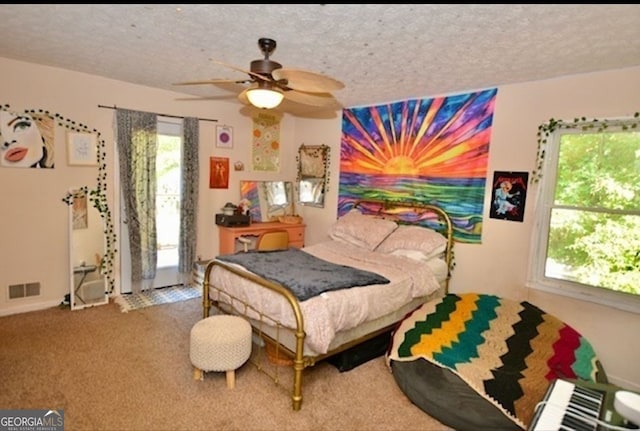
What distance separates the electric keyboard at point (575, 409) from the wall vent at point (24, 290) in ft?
14.0

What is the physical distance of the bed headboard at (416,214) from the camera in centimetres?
367

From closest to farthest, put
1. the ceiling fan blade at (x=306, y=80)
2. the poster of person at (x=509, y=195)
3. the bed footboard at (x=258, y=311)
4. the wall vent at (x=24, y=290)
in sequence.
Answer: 1. the ceiling fan blade at (x=306, y=80)
2. the bed footboard at (x=258, y=311)
3. the poster of person at (x=509, y=195)
4. the wall vent at (x=24, y=290)

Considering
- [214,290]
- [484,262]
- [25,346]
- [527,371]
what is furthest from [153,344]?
[484,262]

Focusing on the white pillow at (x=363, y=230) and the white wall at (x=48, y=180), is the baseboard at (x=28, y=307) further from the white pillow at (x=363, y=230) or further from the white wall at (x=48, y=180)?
the white pillow at (x=363, y=230)

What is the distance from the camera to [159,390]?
2400mm

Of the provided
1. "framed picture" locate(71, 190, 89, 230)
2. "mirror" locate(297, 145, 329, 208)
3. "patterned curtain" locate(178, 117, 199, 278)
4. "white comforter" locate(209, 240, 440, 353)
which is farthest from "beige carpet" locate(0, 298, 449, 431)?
"mirror" locate(297, 145, 329, 208)

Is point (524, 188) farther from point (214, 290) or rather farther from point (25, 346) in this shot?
point (25, 346)

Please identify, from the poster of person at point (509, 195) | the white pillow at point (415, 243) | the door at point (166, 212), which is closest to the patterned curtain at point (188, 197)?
the door at point (166, 212)

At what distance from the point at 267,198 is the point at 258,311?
2691mm

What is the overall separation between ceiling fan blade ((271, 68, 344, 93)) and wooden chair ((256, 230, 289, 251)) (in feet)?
6.98

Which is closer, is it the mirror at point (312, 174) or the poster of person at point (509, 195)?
the poster of person at point (509, 195)

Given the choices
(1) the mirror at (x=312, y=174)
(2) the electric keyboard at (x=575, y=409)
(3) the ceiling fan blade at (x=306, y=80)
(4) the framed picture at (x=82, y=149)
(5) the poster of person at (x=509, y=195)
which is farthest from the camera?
(1) the mirror at (x=312, y=174)

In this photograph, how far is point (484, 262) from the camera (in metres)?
3.47

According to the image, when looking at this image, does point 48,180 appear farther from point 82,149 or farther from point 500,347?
point 500,347
